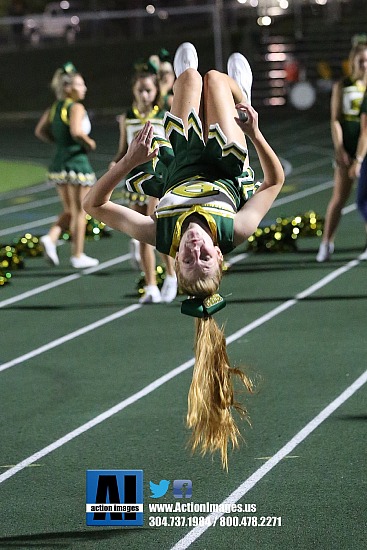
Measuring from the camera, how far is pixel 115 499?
5102 mm

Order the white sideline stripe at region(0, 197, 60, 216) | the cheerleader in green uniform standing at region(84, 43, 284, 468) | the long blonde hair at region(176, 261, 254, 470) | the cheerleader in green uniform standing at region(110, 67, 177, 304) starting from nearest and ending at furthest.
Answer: the cheerleader in green uniform standing at region(84, 43, 284, 468)
the long blonde hair at region(176, 261, 254, 470)
the cheerleader in green uniform standing at region(110, 67, 177, 304)
the white sideline stripe at region(0, 197, 60, 216)

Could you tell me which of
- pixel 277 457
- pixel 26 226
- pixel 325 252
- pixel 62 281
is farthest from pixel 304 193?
pixel 277 457

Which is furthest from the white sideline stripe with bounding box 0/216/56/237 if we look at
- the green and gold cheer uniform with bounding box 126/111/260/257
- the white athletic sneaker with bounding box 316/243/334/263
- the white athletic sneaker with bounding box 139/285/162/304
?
the green and gold cheer uniform with bounding box 126/111/260/257

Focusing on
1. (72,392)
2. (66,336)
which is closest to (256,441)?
(72,392)

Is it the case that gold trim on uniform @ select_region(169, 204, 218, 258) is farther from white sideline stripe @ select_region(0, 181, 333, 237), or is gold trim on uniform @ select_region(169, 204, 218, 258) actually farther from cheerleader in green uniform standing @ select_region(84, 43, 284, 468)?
white sideline stripe @ select_region(0, 181, 333, 237)

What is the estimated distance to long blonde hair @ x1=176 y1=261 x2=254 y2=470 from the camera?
486 centimetres

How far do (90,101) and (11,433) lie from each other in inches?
982

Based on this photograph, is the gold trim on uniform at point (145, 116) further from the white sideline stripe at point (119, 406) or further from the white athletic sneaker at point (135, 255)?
the white sideline stripe at point (119, 406)

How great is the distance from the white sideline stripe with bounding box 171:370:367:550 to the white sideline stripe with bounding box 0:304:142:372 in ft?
8.03

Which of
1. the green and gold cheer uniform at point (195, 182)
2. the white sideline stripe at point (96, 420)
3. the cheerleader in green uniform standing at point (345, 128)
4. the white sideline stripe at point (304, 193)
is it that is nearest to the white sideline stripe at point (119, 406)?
the white sideline stripe at point (96, 420)

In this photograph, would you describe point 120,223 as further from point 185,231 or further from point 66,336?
Answer: point 66,336

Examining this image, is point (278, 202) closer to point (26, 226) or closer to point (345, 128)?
point (26, 226)

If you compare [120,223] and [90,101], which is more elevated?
[90,101]

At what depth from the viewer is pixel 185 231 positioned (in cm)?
479
